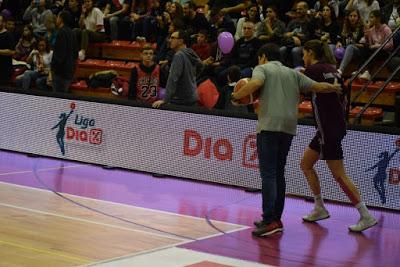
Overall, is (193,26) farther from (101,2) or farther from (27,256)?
(27,256)

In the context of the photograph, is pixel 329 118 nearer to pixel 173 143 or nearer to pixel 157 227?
pixel 157 227

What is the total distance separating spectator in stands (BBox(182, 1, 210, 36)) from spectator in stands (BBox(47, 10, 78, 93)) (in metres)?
2.40

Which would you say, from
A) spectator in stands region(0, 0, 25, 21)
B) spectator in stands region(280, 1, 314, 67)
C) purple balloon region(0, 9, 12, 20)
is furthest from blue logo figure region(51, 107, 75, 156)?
spectator in stands region(0, 0, 25, 21)

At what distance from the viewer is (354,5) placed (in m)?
13.5

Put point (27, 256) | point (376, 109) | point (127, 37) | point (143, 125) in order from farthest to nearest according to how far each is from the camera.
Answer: point (127, 37), point (376, 109), point (143, 125), point (27, 256)

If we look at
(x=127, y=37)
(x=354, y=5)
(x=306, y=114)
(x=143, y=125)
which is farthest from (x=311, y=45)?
(x=127, y=37)

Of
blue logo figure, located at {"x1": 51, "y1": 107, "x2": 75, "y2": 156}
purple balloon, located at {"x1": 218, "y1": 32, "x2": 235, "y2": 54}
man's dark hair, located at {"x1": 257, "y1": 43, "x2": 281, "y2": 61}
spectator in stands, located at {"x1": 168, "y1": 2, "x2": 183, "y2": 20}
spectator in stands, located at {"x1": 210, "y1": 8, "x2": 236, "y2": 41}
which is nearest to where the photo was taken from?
man's dark hair, located at {"x1": 257, "y1": 43, "x2": 281, "y2": 61}

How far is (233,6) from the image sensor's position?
15766 mm

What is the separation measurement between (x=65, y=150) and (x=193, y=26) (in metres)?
4.38

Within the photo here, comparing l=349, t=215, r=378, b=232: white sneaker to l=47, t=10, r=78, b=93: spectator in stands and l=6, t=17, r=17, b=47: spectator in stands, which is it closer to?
l=47, t=10, r=78, b=93: spectator in stands

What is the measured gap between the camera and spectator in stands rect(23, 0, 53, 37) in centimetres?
1698

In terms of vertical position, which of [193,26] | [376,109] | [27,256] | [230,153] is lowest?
[27,256]

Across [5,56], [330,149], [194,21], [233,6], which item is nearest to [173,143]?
[330,149]

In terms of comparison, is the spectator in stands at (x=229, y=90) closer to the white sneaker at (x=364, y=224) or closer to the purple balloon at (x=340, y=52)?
the purple balloon at (x=340, y=52)
